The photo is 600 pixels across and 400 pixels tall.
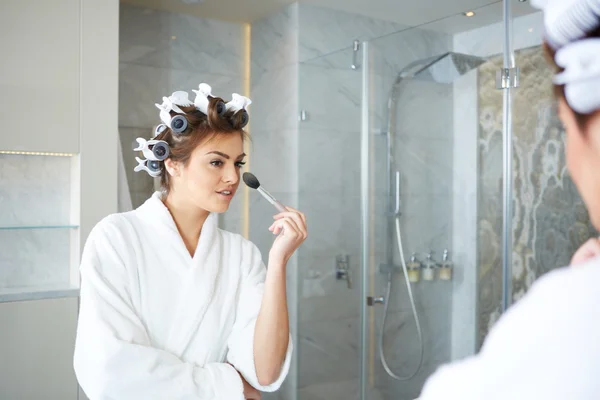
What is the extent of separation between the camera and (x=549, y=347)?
33cm

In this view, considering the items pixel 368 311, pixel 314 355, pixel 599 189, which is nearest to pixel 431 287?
pixel 368 311

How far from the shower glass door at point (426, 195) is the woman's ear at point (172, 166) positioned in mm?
973

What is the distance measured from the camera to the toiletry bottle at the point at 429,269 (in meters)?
2.03

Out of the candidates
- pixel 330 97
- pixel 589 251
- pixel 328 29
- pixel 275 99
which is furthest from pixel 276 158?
pixel 589 251

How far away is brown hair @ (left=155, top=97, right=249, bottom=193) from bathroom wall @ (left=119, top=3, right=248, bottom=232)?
Result: 50.5 inches

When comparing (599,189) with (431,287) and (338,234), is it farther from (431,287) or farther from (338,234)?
(338,234)

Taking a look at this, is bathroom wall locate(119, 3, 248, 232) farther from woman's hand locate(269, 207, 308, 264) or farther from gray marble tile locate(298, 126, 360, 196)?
woman's hand locate(269, 207, 308, 264)

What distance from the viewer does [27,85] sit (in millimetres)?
1896

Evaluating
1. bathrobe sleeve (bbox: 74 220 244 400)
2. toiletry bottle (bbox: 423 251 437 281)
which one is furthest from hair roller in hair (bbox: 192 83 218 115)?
toiletry bottle (bbox: 423 251 437 281)

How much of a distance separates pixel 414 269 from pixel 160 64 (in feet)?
4.77

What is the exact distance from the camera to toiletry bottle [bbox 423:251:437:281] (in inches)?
79.9

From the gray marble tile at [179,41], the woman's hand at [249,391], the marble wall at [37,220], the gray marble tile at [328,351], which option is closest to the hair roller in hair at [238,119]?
the woman's hand at [249,391]

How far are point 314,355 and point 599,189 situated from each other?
7.49 feet

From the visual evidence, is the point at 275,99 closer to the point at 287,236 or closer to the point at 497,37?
the point at 497,37
